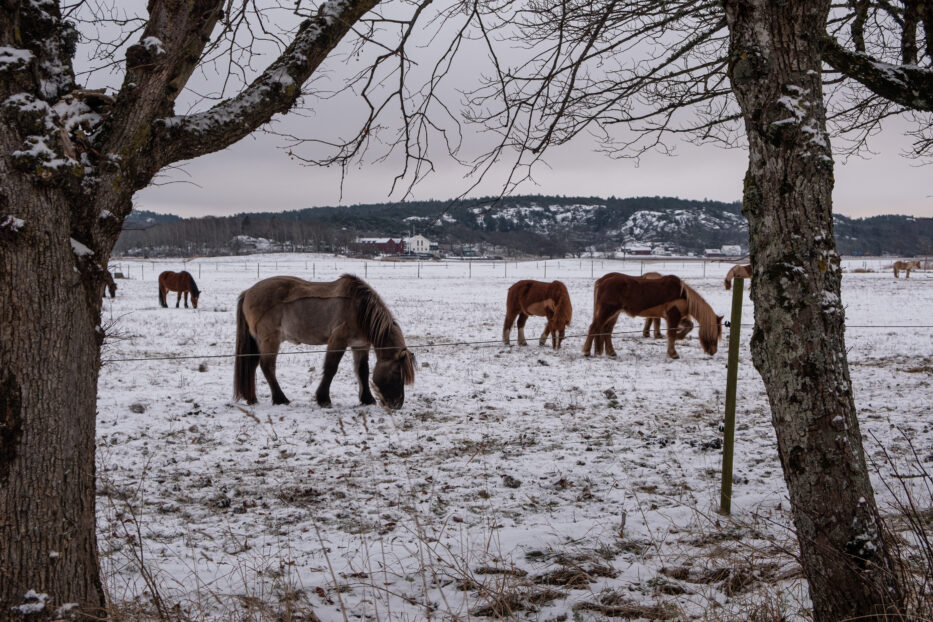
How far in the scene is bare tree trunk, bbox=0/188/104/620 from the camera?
1971 mm

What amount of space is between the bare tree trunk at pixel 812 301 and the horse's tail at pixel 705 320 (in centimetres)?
888

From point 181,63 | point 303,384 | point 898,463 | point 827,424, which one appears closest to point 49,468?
point 181,63

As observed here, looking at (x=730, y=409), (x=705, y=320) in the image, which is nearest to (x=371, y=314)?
(x=730, y=409)

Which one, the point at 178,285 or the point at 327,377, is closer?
the point at 327,377

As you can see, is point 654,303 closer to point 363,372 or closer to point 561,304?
point 561,304

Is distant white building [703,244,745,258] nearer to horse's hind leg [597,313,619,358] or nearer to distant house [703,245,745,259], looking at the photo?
distant house [703,245,745,259]

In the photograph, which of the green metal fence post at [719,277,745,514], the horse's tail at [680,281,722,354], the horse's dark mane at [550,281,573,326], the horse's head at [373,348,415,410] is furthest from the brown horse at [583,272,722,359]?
the green metal fence post at [719,277,745,514]

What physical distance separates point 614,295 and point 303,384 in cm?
588

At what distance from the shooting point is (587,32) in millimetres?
4578

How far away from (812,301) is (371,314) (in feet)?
18.6

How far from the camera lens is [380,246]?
326ft

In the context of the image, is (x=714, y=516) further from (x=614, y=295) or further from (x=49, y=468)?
(x=614, y=295)

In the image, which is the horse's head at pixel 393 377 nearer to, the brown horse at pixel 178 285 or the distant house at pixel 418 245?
the brown horse at pixel 178 285

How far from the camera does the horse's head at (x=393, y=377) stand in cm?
681
